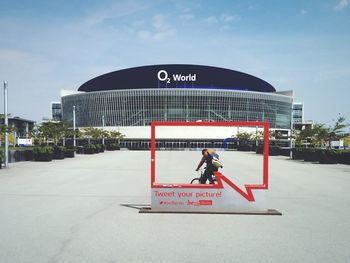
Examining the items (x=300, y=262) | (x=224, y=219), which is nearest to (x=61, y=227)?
(x=224, y=219)

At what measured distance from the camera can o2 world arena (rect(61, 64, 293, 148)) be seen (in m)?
94.1


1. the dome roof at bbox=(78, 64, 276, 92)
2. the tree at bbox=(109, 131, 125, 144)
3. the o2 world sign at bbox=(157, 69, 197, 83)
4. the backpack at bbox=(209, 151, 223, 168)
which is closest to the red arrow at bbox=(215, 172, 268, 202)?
the backpack at bbox=(209, 151, 223, 168)

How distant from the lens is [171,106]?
9425cm

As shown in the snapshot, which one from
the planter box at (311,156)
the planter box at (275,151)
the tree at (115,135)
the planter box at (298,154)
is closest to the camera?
the planter box at (311,156)

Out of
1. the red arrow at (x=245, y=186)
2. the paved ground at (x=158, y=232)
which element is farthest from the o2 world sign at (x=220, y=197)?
the paved ground at (x=158, y=232)

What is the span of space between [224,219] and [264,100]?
9980cm

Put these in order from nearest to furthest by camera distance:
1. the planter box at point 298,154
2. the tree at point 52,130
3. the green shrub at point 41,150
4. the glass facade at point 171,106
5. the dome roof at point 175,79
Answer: the green shrub at point 41,150, the planter box at point 298,154, the tree at point 52,130, the glass facade at point 171,106, the dome roof at point 175,79

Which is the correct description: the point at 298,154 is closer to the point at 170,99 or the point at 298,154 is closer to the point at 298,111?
the point at 170,99

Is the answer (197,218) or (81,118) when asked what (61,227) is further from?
(81,118)

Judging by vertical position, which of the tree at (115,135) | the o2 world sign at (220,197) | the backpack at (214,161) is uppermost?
the tree at (115,135)

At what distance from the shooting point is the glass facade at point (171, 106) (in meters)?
94.1

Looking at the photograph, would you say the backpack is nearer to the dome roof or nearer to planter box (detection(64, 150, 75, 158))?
planter box (detection(64, 150, 75, 158))

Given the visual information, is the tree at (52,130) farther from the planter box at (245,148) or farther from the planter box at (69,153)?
the planter box at (245,148)

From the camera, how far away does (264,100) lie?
10288 centimetres
